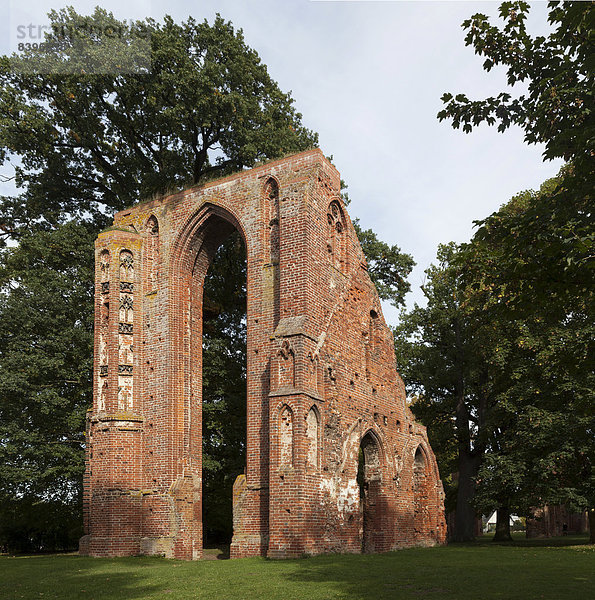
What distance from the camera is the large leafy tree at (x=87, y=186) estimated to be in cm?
2066

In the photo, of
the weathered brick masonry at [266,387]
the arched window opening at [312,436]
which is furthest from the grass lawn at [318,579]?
the arched window opening at [312,436]

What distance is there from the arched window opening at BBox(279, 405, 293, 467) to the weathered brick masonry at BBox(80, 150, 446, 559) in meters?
0.03

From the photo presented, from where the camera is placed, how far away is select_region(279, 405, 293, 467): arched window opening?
14.0 metres

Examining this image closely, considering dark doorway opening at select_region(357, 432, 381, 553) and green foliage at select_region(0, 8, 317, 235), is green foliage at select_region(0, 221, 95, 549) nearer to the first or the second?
green foliage at select_region(0, 8, 317, 235)

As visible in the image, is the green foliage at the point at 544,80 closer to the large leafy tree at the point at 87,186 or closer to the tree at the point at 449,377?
the large leafy tree at the point at 87,186

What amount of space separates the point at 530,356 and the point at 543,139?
50.7ft

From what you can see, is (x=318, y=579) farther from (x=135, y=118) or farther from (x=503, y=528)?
(x=503, y=528)

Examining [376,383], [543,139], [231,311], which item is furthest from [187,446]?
[543,139]

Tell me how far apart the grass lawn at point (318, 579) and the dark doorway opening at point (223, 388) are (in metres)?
7.32

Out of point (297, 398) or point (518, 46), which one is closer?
point (518, 46)

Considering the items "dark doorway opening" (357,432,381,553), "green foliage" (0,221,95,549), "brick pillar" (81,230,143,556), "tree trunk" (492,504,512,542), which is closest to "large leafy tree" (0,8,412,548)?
"green foliage" (0,221,95,549)

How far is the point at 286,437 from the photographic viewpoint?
14.1m

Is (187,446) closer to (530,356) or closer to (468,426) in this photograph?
(530,356)

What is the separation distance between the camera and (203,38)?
22609mm
